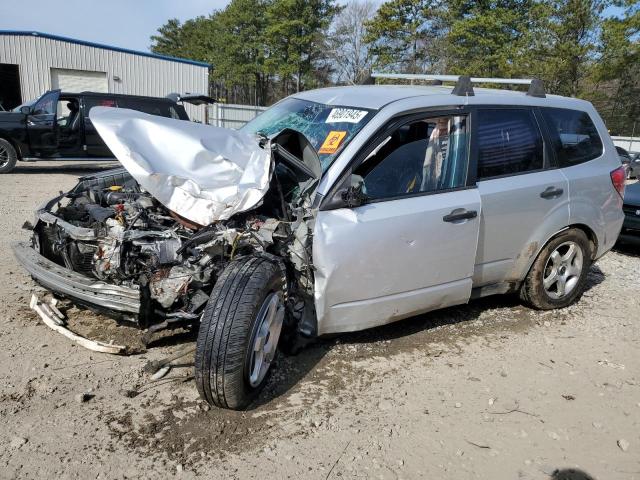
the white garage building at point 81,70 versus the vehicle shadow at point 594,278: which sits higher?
the white garage building at point 81,70

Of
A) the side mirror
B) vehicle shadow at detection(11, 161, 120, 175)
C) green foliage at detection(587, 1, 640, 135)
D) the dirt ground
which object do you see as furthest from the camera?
green foliage at detection(587, 1, 640, 135)

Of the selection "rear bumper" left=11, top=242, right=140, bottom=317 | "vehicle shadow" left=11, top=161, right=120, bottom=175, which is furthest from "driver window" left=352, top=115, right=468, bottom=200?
"vehicle shadow" left=11, top=161, right=120, bottom=175

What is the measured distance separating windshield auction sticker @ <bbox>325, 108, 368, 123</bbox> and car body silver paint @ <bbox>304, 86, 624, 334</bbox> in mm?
81

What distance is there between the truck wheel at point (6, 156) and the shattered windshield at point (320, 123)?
946 cm

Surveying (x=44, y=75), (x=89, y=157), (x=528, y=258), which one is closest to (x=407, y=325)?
(x=528, y=258)

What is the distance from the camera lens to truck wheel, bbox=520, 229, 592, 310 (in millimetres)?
4531

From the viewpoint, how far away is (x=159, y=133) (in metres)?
3.56

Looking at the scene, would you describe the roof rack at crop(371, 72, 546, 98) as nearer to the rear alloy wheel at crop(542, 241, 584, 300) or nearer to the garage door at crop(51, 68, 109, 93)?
the rear alloy wheel at crop(542, 241, 584, 300)

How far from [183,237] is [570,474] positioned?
2613 mm

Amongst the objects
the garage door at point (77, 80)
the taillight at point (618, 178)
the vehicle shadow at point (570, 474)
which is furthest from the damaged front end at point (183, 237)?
the garage door at point (77, 80)

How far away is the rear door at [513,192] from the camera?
398cm

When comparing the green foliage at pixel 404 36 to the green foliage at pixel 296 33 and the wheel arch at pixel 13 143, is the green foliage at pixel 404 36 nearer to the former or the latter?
the green foliage at pixel 296 33

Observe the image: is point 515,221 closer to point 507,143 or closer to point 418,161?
point 507,143

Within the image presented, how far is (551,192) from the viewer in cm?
429
